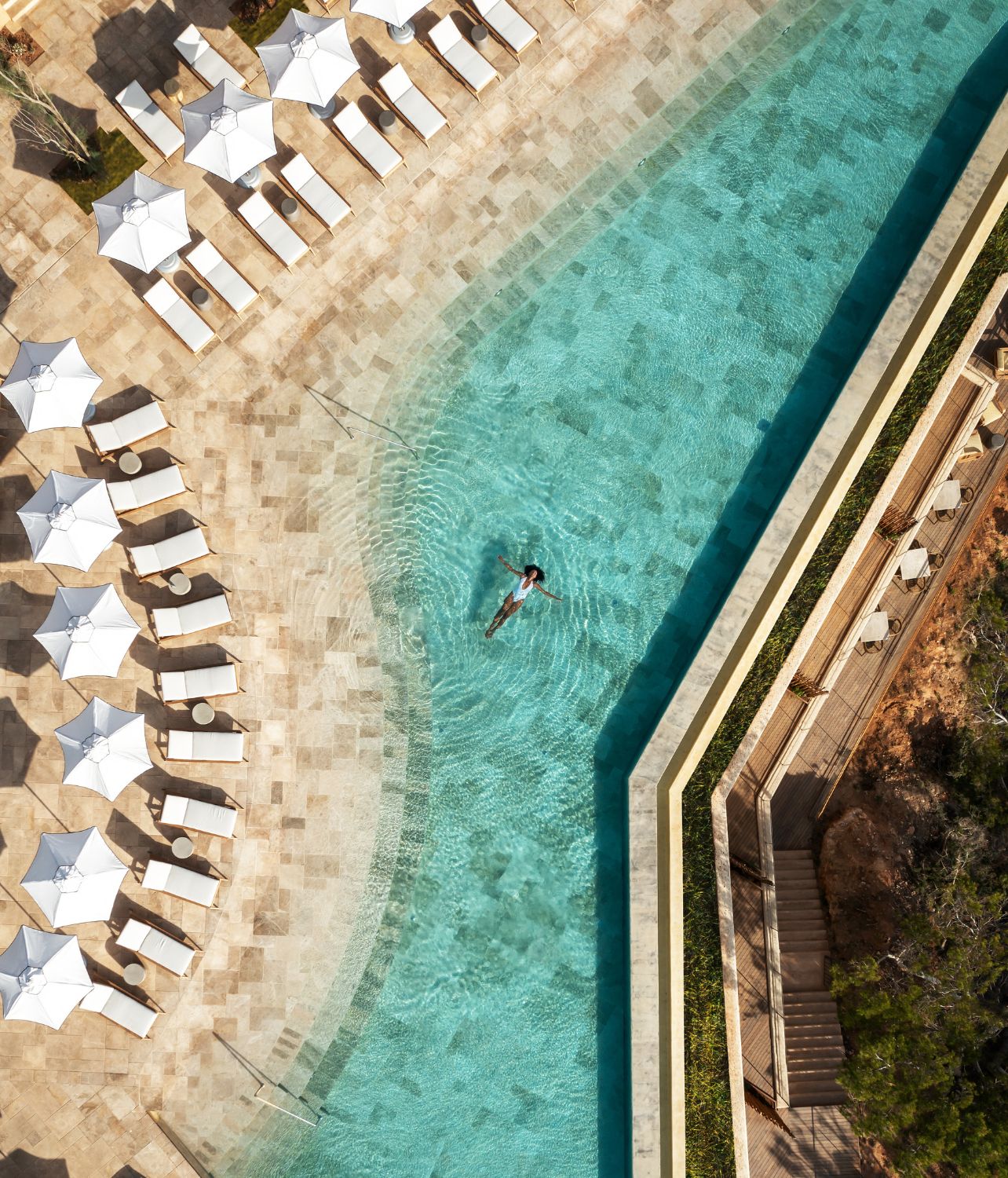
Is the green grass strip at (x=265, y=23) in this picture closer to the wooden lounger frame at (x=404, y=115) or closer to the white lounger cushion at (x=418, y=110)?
the wooden lounger frame at (x=404, y=115)

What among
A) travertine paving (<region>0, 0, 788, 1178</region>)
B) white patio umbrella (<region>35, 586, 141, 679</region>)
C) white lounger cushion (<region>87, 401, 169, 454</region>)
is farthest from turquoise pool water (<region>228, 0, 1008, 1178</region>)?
white patio umbrella (<region>35, 586, 141, 679</region>)

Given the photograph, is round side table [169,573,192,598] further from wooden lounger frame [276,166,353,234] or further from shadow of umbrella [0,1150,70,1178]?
shadow of umbrella [0,1150,70,1178]

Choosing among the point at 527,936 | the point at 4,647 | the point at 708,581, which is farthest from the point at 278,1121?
the point at 708,581

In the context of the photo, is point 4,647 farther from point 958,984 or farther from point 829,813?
point 958,984

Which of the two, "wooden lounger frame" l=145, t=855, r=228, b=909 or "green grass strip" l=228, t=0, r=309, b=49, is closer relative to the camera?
"wooden lounger frame" l=145, t=855, r=228, b=909

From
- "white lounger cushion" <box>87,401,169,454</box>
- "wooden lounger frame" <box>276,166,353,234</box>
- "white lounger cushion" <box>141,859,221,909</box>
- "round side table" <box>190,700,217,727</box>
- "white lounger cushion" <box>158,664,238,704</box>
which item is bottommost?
"white lounger cushion" <box>141,859,221,909</box>

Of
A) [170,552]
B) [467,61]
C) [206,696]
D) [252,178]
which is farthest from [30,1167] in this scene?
[467,61]

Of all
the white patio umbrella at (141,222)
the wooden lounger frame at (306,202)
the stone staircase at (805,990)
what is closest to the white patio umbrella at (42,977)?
the white patio umbrella at (141,222)
